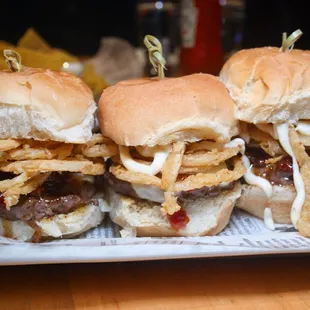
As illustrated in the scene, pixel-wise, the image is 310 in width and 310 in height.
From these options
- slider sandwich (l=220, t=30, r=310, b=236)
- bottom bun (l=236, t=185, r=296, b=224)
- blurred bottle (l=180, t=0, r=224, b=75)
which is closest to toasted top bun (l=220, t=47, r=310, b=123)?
slider sandwich (l=220, t=30, r=310, b=236)

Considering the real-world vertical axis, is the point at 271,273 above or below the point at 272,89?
below

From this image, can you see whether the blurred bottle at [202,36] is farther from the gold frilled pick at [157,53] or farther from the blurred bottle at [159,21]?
the gold frilled pick at [157,53]

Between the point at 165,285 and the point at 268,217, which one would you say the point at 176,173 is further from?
the point at 268,217

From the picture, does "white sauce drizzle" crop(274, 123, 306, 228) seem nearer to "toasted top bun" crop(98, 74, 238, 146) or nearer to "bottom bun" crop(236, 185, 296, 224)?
"bottom bun" crop(236, 185, 296, 224)

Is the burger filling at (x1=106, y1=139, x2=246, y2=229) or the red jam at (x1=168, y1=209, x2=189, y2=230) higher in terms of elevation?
the burger filling at (x1=106, y1=139, x2=246, y2=229)

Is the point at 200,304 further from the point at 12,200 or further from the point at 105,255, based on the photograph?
the point at 12,200

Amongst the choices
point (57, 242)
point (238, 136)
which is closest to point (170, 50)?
point (238, 136)

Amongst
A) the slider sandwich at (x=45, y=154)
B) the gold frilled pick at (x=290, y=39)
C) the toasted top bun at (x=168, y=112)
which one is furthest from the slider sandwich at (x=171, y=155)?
the gold frilled pick at (x=290, y=39)
